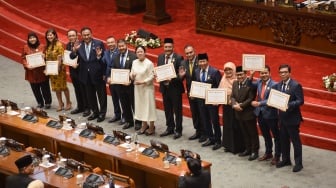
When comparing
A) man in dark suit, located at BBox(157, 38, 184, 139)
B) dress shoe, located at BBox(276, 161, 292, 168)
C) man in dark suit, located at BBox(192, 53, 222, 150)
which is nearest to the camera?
dress shoe, located at BBox(276, 161, 292, 168)

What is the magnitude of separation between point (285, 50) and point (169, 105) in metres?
3.97

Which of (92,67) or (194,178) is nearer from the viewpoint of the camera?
(194,178)

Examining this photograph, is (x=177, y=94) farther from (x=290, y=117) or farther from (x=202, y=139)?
(x=290, y=117)

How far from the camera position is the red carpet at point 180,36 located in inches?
551

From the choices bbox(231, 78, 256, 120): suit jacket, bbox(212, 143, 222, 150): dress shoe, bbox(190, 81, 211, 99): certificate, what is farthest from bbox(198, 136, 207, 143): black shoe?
bbox(231, 78, 256, 120): suit jacket

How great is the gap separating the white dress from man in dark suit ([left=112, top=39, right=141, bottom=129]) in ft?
0.62

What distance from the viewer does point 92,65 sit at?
1462 cm

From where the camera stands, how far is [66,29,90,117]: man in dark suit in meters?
14.8

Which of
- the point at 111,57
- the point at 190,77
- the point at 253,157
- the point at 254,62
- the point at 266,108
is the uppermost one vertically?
the point at 254,62

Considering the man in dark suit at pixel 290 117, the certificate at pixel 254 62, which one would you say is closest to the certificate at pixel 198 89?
the certificate at pixel 254 62

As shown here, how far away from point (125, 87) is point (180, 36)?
432 cm

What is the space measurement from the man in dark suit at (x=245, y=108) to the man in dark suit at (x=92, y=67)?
2926mm

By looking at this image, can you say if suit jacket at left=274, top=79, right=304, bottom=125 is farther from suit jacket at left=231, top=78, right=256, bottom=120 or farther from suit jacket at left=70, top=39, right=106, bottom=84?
suit jacket at left=70, top=39, right=106, bottom=84

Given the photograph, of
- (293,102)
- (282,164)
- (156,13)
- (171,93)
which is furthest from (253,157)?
(156,13)
